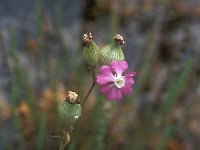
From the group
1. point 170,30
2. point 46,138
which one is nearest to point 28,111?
point 46,138

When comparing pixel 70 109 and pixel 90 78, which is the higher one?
pixel 90 78

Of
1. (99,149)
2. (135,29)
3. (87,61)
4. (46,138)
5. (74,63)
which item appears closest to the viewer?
(87,61)

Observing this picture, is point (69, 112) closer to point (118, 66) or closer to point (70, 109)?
point (70, 109)

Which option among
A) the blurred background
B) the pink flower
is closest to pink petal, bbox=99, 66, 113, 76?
the pink flower

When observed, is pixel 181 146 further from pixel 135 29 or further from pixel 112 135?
pixel 135 29

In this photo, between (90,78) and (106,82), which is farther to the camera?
(90,78)

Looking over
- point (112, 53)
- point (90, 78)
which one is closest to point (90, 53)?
point (112, 53)

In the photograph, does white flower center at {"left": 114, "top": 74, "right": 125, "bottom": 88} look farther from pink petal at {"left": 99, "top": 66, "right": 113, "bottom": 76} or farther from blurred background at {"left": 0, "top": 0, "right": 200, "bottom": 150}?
blurred background at {"left": 0, "top": 0, "right": 200, "bottom": 150}

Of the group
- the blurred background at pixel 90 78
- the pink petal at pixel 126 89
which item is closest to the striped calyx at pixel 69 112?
the pink petal at pixel 126 89
